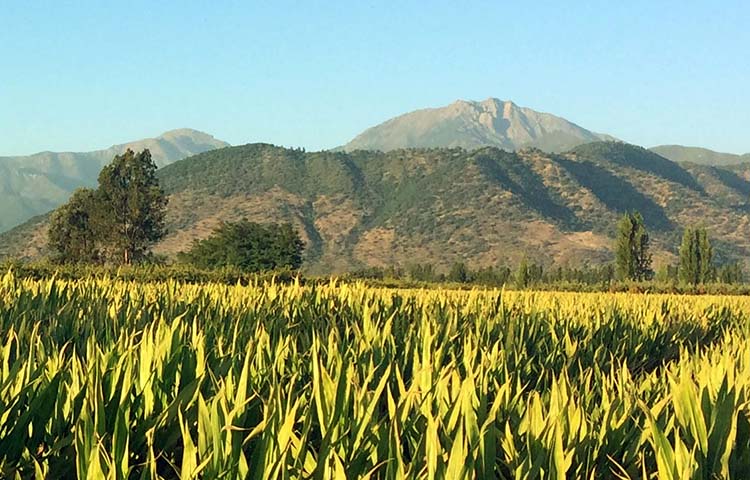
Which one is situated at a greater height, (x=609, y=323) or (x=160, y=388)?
(x=160, y=388)

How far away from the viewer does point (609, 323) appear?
8656mm

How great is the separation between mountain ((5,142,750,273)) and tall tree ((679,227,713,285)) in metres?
43.4

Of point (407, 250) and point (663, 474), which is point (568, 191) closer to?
point (407, 250)

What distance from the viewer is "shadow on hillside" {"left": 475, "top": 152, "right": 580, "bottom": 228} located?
135 metres

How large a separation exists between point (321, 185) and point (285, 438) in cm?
15237

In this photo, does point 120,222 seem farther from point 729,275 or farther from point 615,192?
point 615,192

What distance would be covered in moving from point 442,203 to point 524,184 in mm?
20852

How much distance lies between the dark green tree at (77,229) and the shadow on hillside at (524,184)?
85.4 metres

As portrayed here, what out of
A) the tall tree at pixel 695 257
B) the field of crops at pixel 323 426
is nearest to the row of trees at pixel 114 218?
the tall tree at pixel 695 257

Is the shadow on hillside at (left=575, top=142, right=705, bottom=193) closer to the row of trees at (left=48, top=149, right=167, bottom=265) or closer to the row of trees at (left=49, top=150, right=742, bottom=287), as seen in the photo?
the row of trees at (left=49, top=150, right=742, bottom=287)

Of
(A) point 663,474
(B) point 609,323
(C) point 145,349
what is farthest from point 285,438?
(B) point 609,323

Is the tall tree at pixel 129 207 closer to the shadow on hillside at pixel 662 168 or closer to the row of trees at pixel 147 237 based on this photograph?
the row of trees at pixel 147 237

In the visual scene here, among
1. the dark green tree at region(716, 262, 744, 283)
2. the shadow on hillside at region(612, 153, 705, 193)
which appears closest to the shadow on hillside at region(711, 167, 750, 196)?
the shadow on hillside at region(612, 153, 705, 193)

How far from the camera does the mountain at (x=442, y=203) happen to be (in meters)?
119
